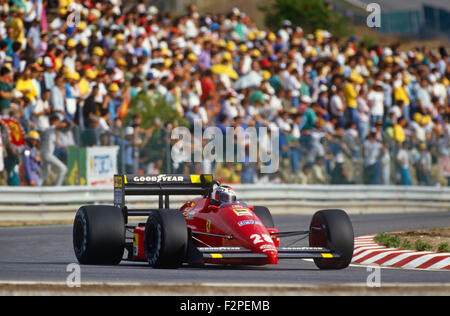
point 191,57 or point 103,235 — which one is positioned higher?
point 191,57

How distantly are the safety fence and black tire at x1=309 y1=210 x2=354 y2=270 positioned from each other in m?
7.91

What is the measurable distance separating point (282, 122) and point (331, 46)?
6579 mm

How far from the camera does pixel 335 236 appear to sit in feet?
36.6

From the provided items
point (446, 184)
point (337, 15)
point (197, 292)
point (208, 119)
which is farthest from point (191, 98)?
point (337, 15)

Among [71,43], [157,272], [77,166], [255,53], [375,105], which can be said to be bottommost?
[157,272]

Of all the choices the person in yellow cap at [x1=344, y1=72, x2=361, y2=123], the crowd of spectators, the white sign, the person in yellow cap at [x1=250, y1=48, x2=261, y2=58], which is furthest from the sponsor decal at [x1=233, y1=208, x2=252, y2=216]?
the person in yellow cap at [x1=250, y1=48, x2=261, y2=58]

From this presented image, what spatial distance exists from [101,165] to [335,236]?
847cm

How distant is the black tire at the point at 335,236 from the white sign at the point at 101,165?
772 cm

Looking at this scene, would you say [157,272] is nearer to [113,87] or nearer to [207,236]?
[207,236]

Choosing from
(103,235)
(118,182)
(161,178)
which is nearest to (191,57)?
(161,178)

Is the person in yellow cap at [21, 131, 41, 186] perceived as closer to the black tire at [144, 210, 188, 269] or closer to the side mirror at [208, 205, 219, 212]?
the side mirror at [208, 205, 219, 212]

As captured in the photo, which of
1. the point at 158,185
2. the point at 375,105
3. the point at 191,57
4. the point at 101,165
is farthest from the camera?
the point at 375,105

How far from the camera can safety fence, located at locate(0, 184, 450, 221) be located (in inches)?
718

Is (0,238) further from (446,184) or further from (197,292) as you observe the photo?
(446,184)
